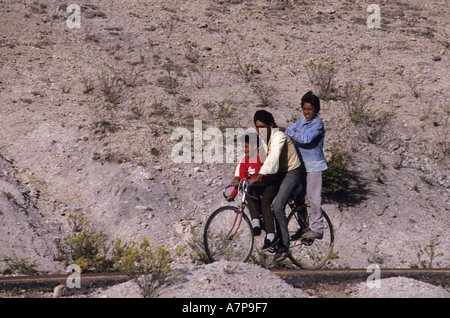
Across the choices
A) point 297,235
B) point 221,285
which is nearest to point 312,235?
point 297,235

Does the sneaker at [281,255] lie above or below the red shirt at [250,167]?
below

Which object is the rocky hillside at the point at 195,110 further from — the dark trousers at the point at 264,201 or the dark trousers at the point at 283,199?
the dark trousers at the point at 283,199

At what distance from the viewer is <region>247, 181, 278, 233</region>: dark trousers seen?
5.00m

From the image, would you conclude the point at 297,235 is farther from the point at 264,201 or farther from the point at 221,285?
the point at 221,285

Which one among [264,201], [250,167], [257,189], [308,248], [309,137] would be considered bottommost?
[308,248]

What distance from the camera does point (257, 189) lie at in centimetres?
510

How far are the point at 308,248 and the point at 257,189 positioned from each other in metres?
2.76

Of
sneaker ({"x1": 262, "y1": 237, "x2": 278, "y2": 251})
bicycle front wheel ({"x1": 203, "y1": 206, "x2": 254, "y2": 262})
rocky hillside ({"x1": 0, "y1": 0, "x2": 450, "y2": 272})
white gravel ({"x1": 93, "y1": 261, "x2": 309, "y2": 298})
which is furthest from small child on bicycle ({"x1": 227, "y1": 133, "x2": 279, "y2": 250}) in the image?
rocky hillside ({"x1": 0, "y1": 0, "x2": 450, "y2": 272})

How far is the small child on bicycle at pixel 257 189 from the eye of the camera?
16.3 ft

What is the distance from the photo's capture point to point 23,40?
12.4m

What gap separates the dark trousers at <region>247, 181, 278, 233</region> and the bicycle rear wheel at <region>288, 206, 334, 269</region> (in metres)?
0.50

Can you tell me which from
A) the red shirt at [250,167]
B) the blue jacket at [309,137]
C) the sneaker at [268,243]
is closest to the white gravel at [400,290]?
the sneaker at [268,243]

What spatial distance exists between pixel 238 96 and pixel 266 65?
2737 mm
